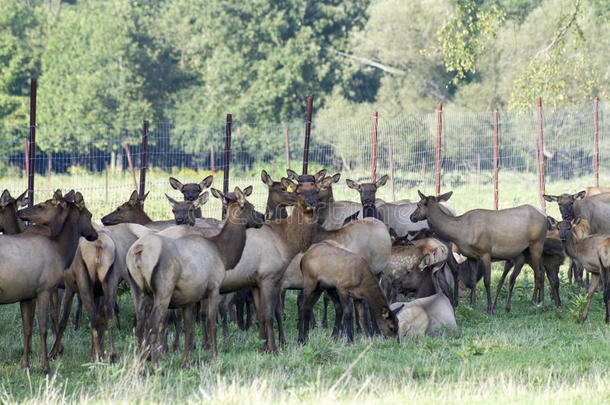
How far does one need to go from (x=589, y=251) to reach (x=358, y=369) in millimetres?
5567

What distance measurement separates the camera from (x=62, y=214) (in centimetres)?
992

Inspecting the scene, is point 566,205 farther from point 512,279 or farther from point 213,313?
point 213,313

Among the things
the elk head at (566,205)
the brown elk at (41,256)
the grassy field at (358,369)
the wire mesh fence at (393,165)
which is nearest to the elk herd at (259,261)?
the brown elk at (41,256)

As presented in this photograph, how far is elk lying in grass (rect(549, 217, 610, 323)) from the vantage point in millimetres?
12625

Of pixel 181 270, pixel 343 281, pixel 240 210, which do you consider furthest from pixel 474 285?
pixel 181 270

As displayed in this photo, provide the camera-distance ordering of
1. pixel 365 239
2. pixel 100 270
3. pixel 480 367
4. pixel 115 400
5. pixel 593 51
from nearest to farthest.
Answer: pixel 115 400, pixel 480 367, pixel 100 270, pixel 365 239, pixel 593 51

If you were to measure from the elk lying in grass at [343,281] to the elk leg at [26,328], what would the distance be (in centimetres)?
314

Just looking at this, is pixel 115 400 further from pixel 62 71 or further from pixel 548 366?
pixel 62 71

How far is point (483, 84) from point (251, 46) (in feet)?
47.6


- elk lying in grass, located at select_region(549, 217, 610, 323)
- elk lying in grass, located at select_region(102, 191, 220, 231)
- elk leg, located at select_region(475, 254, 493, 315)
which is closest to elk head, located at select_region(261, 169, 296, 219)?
elk lying in grass, located at select_region(102, 191, 220, 231)

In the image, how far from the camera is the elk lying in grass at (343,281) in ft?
34.6

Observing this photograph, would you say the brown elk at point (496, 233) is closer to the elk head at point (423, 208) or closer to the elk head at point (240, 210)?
the elk head at point (423, 208)

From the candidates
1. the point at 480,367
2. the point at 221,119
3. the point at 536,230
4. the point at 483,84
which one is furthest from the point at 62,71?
the point at 480,367

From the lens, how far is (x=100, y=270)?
32.9 feet
